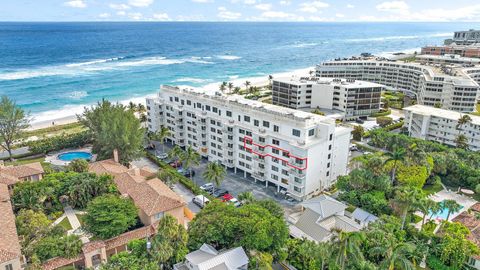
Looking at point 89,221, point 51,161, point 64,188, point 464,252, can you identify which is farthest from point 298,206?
point 51,161

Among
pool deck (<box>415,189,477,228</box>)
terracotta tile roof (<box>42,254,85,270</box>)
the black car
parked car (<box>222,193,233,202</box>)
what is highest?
terracotta tile roof (<box>42,254,85,270</box>)

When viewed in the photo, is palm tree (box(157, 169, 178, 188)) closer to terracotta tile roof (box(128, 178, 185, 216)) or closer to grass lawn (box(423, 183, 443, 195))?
terracotta tile roof (box(128, 178, 185, 216))

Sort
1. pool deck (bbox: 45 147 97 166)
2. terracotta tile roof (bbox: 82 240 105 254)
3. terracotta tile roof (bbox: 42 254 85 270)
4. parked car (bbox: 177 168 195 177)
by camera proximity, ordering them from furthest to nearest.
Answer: pool deck (bbox: 45 147 97 166)
parked car (bbox: 177 168 195 177)
terracotta tile roof (bbox: 82 240 105 254)
terracotta tile roof (bbox: 42 254 85 270)

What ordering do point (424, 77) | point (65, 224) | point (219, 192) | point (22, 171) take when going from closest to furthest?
point (65, 224), point (22, 171), point (219, 192), point (424, 77)

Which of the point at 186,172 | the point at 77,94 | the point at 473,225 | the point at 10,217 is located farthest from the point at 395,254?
the point at 77,94

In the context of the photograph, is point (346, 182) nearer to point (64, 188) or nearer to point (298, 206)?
point (298, 206)

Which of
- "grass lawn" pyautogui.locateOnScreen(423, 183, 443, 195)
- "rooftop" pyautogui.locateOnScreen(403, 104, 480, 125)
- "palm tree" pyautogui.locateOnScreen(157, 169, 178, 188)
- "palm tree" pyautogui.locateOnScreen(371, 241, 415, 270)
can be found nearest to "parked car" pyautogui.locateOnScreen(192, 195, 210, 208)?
"palm tree" pyautogui.locateOnScreen(157, 169, 178, 188)

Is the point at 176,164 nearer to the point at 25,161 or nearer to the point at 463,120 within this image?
the point at 25,161
